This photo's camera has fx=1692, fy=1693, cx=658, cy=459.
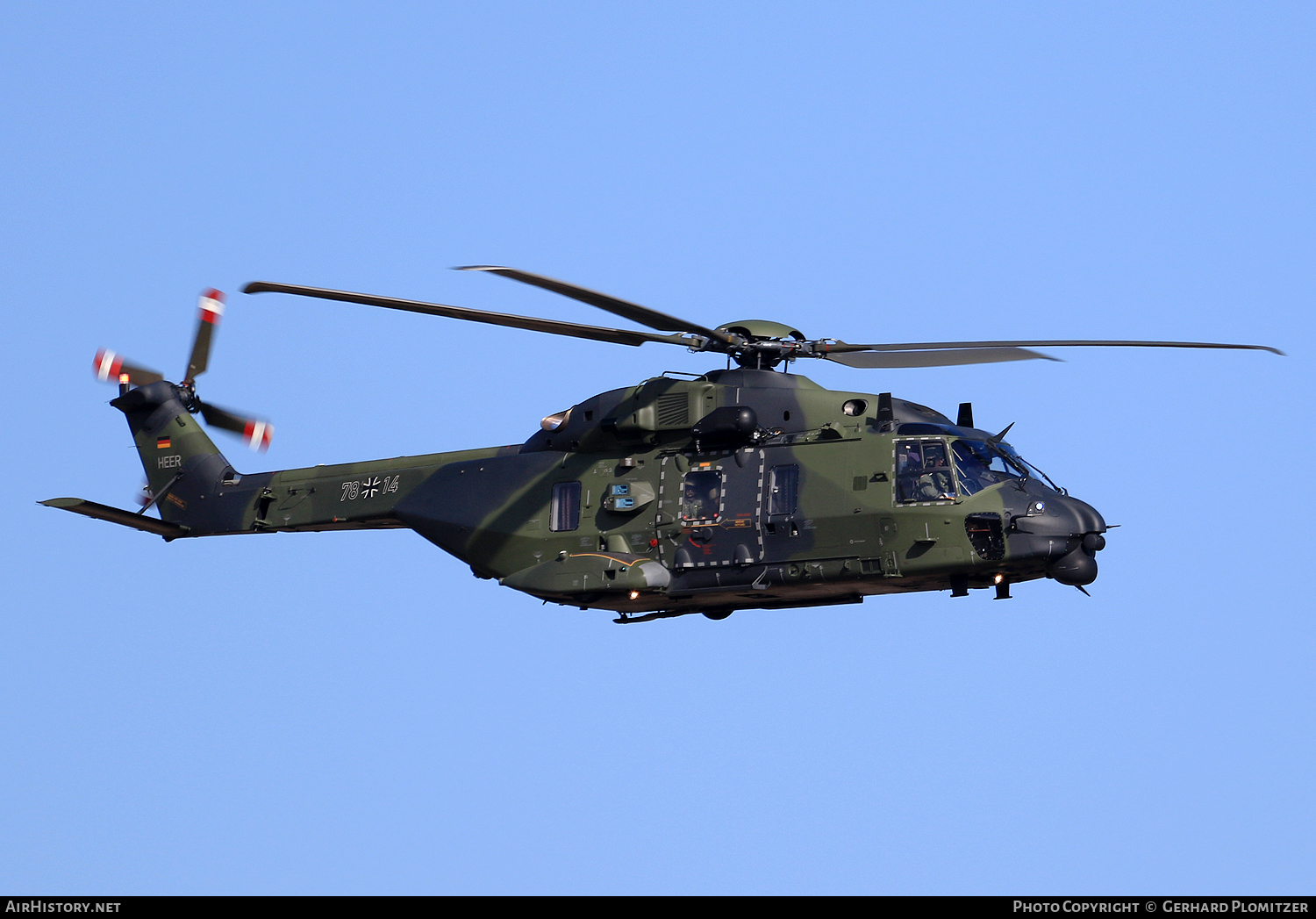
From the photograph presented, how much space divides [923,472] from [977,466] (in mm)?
779

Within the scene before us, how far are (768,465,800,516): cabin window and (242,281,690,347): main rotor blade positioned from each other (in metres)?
2.48

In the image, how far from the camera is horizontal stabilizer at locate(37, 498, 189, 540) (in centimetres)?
2844

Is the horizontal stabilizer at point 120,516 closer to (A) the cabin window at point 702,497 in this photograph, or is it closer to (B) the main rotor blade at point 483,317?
(B) the main rotor blade at point 483,317

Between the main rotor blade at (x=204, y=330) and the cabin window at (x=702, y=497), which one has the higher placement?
the main rotor blade at (x=204, y=330)

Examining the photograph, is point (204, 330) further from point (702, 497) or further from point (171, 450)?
point (702, 497)

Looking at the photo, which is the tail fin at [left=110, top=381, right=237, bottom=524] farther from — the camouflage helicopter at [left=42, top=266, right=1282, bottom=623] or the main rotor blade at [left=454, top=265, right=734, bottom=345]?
the main rotor blade at [left=454, top=265, right=734, bottom=345]

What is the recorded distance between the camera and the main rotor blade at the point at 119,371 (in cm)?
3244

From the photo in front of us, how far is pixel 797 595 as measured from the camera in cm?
2502

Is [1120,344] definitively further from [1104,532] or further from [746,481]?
[746,481]

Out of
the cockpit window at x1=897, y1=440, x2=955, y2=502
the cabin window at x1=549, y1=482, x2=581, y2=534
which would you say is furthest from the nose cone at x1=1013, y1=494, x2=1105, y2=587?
the cabin window at x1=549, y1=482, x2=581, y2=534

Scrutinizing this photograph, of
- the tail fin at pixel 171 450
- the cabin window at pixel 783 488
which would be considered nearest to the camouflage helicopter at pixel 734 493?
the cabin window at pixel 783 488

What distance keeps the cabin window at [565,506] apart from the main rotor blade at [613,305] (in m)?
3.23

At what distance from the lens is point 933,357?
26.2 meters
